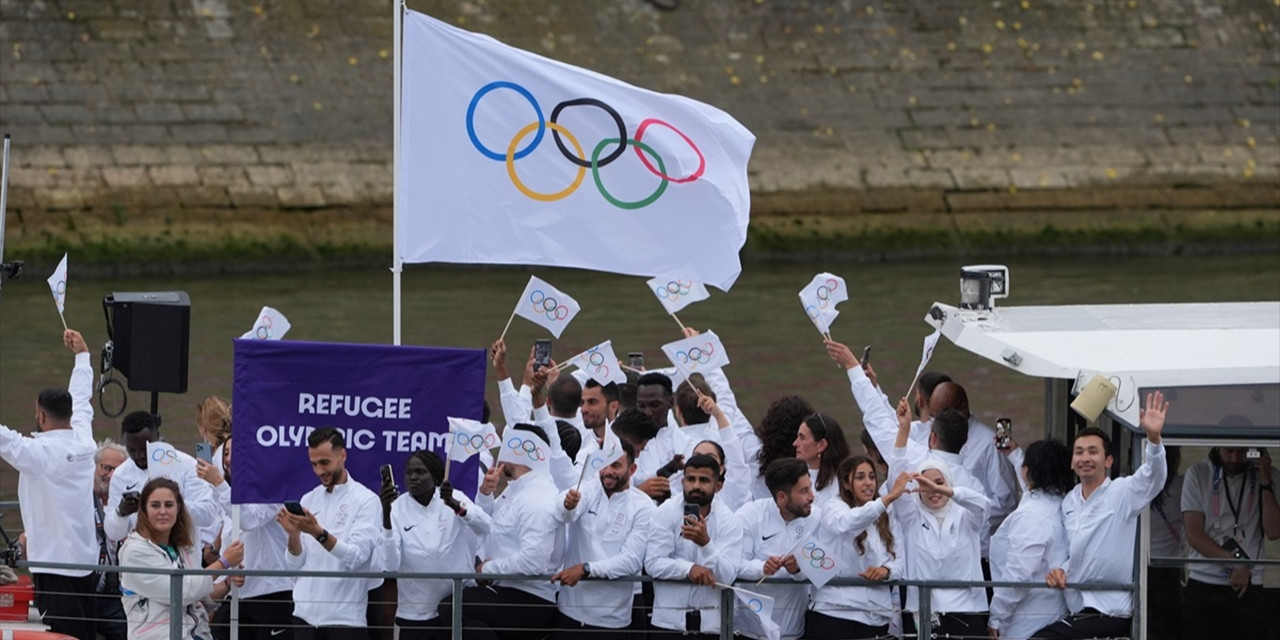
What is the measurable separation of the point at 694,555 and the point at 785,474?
1.61 ft

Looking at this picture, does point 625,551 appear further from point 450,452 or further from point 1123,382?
point 1123,382

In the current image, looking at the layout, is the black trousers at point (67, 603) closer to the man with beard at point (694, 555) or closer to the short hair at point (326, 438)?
the short hair at point (326, 438)

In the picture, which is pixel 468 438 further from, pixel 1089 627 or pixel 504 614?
pixel 1089 627

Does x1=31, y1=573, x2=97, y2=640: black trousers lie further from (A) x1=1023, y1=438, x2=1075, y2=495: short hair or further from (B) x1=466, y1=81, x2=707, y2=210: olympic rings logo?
(A) x1=1023, y1=438, x2=1075, y2=495: short hair

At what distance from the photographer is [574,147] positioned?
9828mm

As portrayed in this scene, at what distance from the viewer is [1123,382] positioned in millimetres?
8234

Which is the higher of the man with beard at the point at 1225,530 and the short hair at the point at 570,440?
the short hair at the point at 570,440

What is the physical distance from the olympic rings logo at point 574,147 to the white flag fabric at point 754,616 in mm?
2099

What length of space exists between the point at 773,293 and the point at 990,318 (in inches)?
675

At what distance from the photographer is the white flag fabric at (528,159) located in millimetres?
9742

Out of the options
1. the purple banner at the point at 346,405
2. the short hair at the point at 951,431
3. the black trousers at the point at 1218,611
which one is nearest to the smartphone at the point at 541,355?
the purple banner at the point at 346,405

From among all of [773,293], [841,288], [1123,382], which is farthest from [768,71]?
[1123,382]

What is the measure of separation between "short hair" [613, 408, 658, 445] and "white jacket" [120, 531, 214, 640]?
197 cm

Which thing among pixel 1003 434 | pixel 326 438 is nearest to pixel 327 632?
pixel 326 438
